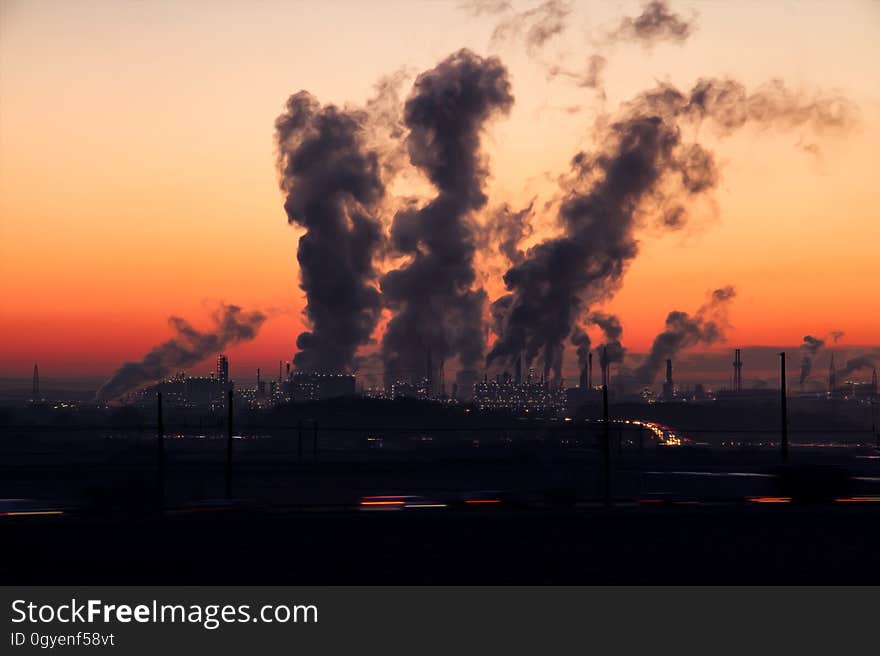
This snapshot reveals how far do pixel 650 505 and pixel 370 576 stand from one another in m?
14.7

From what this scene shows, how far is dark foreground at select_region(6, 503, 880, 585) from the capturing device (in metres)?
16.7

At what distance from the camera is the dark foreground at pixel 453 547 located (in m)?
16.7

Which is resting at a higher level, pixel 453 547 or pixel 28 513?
pixel 453 547

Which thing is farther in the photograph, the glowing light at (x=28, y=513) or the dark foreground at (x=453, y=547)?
the glowing light at (x=28, y=513)

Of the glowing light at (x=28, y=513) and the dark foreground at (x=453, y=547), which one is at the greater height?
the dark foreground at (x=453, y=547)

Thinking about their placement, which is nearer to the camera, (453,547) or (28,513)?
→ (453,547)

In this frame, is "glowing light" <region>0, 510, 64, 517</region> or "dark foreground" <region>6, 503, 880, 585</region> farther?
"glowing light" <region>0, 510, 64, 517</region>

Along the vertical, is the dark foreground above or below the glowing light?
above

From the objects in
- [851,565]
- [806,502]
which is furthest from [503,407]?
[851,565]

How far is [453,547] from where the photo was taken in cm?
2038
